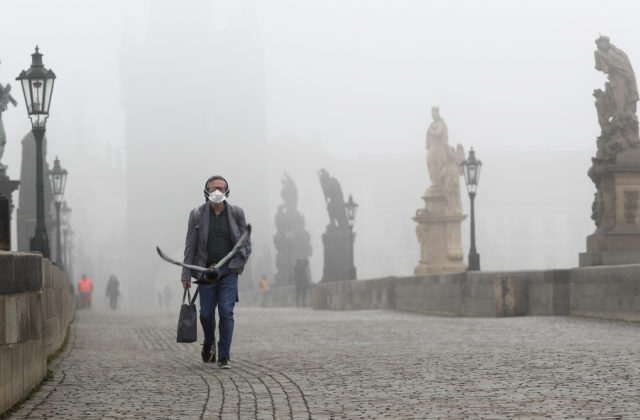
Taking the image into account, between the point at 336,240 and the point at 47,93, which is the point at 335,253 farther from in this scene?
the point at 47,93

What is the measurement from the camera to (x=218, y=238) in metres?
9.63

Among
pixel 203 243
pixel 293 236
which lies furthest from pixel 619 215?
pixel 293 236

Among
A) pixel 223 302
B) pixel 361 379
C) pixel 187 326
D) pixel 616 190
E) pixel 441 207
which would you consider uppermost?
pixel 441 207

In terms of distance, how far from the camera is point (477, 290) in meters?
21.8

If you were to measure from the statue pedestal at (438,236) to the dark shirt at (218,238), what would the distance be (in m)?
26.0

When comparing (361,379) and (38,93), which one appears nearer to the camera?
(361,379)

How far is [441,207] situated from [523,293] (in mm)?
16081

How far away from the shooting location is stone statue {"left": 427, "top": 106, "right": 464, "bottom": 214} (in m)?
35.5

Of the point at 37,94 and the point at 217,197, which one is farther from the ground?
the point at 37,94

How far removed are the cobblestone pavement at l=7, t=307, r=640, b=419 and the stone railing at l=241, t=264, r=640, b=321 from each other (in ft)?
7.72

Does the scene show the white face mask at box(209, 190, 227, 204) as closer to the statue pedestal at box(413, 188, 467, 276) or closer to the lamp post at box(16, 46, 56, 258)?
the lamp post at box(16, 46, 56, 258)

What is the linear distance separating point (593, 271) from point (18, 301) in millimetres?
11930

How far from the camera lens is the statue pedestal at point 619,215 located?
19094 millimetres

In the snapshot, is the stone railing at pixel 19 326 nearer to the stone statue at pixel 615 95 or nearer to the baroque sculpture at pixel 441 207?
the stone statue at pixel 615 95
